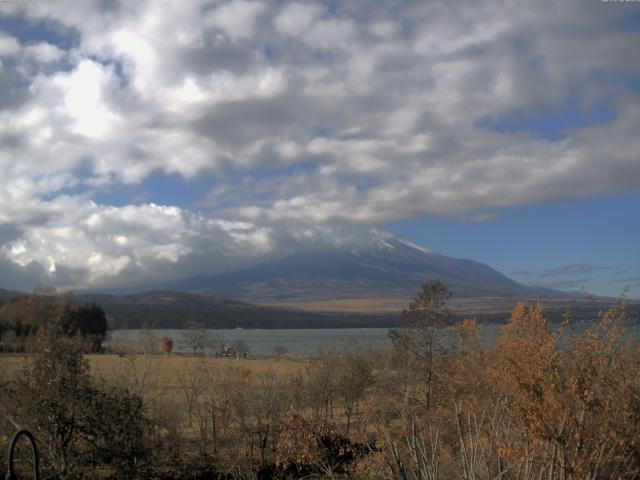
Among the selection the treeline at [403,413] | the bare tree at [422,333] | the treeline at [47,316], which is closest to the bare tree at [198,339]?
the treeline at [47,316]

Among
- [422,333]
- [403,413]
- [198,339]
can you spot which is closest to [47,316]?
[198,339]

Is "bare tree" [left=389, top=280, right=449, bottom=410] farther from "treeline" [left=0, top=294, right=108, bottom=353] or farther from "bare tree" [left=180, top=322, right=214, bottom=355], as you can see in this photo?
"bare tree" [left=180, top=322, right=214, bottom=355]

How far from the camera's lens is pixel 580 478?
31.8 ft

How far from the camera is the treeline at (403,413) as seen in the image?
10102 mm

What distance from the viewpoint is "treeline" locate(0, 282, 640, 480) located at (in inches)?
398

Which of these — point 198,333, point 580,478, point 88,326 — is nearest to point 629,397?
point 580,478

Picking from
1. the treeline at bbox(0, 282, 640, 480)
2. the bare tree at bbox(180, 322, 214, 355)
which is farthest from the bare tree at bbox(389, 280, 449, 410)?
the bare tree at bbox(180, 322, 214, 355)

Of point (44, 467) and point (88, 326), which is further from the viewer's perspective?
point (88, 326)

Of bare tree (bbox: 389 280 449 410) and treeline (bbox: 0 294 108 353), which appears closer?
bare tree (bbox: 389 280 449 410)

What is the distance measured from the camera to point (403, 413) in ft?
33.3

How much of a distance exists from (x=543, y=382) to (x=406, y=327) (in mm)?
19942

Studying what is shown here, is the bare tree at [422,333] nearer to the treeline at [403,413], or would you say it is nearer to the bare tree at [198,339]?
the treeline at [403,413]

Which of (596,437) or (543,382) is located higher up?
(543,382)

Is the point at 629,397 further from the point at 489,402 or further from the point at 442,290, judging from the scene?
the point at 442,290
